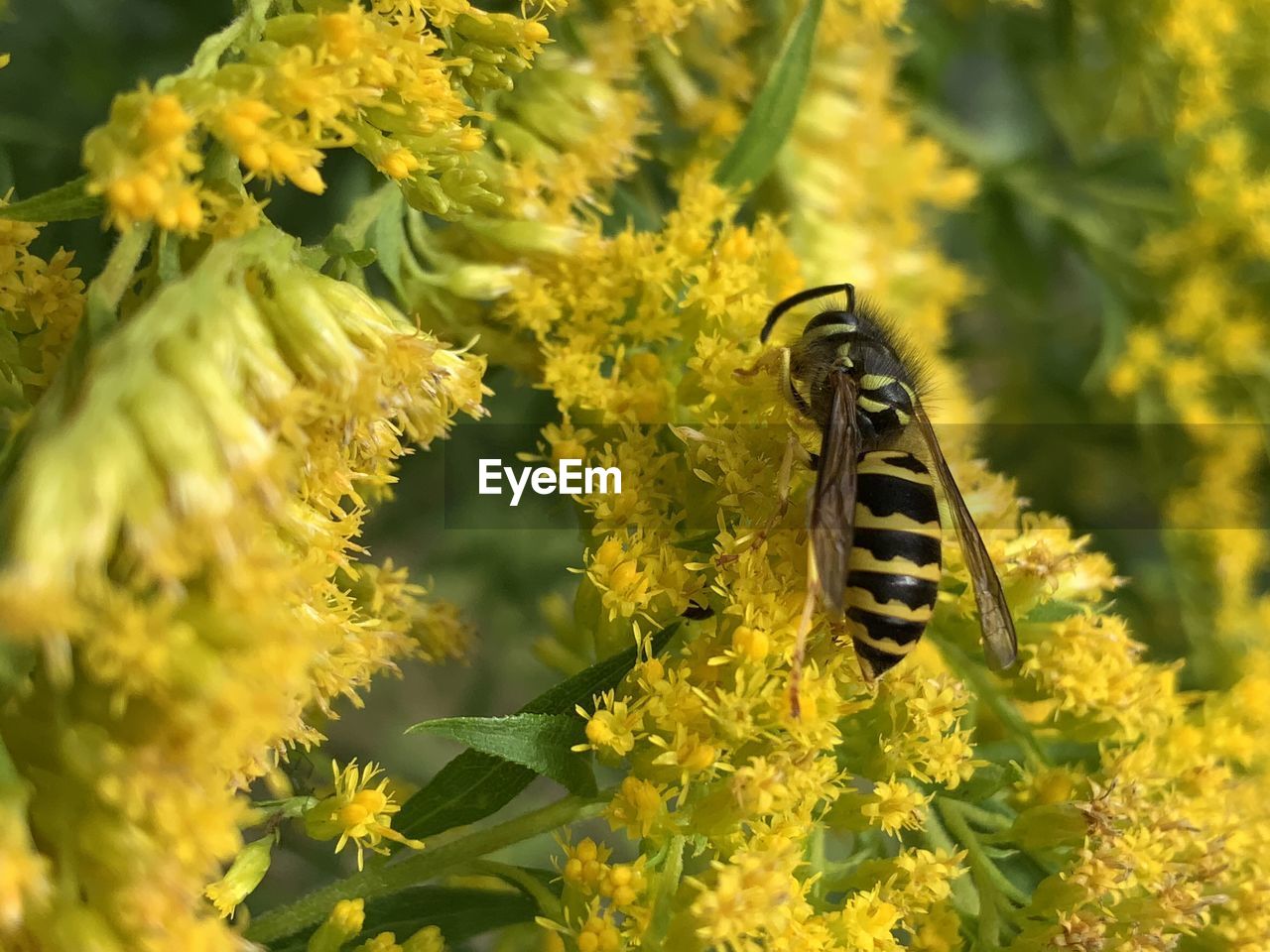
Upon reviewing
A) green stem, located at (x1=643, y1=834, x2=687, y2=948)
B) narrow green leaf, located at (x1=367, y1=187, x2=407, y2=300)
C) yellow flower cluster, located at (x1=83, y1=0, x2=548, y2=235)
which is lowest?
green stem, located at (x1=643, y1=834, x2=687, y2=948)

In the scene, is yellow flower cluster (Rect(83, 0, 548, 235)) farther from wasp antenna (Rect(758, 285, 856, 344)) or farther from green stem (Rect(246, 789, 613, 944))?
green stem (Rect(246, 789, 613, 944))

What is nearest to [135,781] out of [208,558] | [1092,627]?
[208,558]

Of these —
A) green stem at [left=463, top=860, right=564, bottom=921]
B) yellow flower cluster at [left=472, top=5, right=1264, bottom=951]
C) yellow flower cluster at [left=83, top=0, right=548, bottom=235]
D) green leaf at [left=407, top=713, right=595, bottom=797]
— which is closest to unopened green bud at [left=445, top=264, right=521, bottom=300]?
yellow flower cluster at [left=472, top=5, right=1264, bottom=951]

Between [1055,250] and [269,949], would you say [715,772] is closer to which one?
[269,949]

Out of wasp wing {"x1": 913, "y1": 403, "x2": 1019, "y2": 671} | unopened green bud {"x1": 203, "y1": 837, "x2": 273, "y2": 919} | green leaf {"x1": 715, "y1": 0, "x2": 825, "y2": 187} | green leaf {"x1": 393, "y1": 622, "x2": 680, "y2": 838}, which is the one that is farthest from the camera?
green leaf {"x1": 715, "y1": 0, "x2": 825, "y2": 187}

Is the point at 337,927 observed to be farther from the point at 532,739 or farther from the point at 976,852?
the point at 976,852

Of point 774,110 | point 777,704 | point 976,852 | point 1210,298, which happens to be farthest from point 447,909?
point 1210,298
